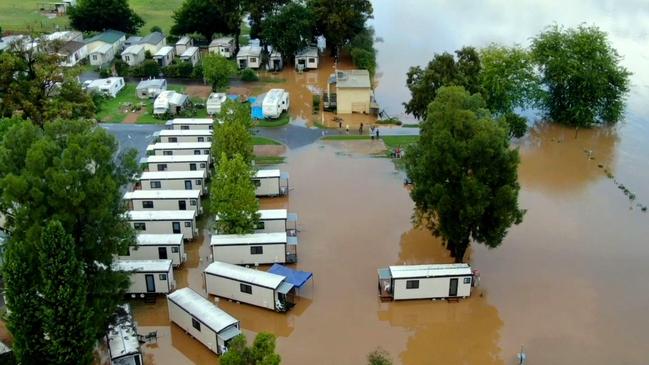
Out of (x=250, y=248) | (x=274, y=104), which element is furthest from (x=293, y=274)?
(x=274, y=104)

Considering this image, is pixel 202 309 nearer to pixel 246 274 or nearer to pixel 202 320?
pixel 202 320

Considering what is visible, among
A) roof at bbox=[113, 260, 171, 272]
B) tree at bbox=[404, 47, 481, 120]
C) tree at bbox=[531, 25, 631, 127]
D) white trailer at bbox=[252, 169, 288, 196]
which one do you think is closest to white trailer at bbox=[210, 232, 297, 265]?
roof at bbox=[113, 260, 171, 272]

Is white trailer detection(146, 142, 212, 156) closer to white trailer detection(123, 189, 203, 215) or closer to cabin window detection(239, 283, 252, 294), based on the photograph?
white trailer detection(123, 189, 203, 215)

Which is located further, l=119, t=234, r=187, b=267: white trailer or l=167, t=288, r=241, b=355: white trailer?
l=119, t=234, r=187, b=267: white trailer

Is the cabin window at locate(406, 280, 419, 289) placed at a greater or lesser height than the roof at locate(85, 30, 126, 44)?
lesser

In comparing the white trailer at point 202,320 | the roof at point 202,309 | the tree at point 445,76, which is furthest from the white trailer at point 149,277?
the tree at point 445,76

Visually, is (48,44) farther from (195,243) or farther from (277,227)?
(277,227)

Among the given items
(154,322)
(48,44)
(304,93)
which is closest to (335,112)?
(304,93)
